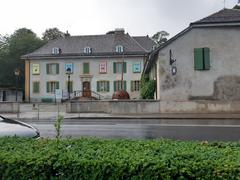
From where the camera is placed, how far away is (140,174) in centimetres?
405

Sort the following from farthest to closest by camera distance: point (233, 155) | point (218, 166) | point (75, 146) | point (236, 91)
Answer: point (236, 91) → point (75, 146) → point (233, 155) → point (218, 166)

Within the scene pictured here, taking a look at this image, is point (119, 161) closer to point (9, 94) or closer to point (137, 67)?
point (137, 67)

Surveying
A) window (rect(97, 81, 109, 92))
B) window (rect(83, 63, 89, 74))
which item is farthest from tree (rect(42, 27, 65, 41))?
window (rect(97, 81, 109, 92))

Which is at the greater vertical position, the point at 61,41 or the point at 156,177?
the point at 61,41

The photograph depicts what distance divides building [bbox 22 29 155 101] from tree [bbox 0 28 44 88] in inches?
528

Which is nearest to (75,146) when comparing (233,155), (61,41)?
(233,155)

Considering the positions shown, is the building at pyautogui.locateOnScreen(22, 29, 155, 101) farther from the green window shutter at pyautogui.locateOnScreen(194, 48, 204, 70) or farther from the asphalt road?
the asphalt road

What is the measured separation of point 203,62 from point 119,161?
2433 centimetres

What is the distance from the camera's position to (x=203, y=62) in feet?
91.0

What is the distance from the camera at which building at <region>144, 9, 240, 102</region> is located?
2748cm

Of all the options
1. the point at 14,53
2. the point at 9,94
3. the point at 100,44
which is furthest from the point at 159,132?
the point at 14,53

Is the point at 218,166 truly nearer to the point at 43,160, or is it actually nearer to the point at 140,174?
the point at 140,174

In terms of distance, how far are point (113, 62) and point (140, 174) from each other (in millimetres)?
53203

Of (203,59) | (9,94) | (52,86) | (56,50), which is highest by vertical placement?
(56,50)
